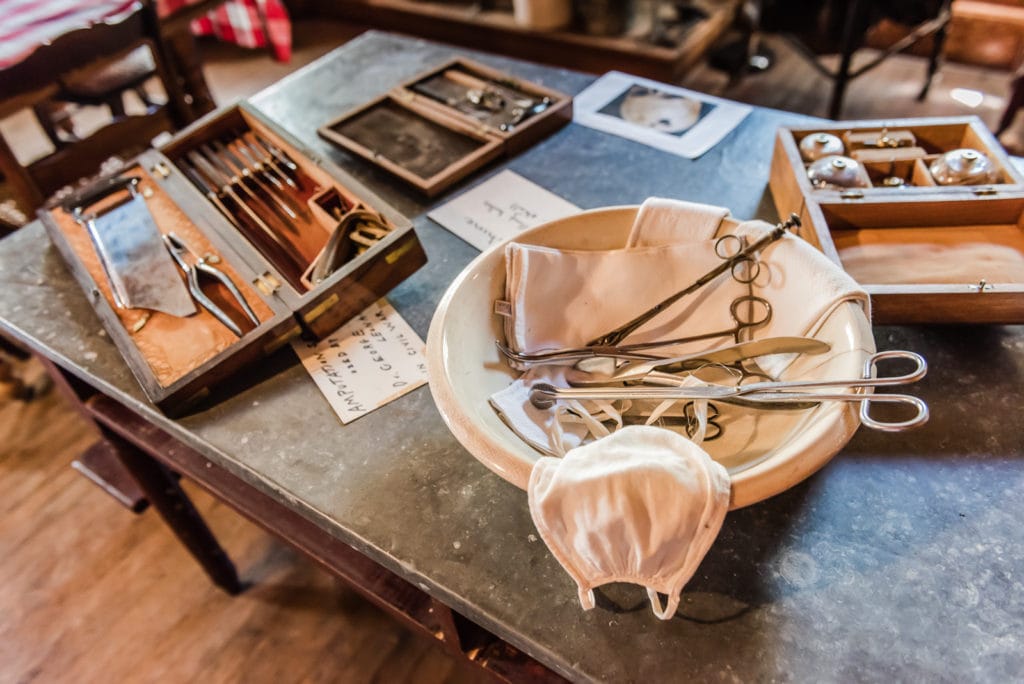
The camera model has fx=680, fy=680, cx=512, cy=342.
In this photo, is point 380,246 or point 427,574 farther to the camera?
point 380,246

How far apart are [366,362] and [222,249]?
26cm

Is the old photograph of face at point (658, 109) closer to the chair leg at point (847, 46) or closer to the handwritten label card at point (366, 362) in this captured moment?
the handwritten label card at point (366, 362)

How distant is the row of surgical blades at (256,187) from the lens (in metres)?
0.95

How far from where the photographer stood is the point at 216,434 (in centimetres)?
76

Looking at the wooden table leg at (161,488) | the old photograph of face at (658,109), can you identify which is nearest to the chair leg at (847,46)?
the old photograph of face at (658,109)

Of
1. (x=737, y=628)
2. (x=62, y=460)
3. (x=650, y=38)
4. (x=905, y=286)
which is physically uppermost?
(x=905, y=286)

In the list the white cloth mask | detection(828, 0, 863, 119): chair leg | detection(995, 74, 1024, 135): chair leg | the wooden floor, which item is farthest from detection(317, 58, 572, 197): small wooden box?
detection(995, 74, 1024, 135): chair leg

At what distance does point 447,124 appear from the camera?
1137 millimetres

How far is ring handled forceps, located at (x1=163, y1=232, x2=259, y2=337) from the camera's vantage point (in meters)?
0.82

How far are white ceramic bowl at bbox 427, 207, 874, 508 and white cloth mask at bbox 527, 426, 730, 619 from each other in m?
0.03

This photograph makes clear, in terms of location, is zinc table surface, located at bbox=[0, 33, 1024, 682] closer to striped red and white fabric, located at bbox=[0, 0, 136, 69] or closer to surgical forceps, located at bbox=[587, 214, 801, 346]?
surgical forceps, located at bbox=[587, 214, 801, 346]

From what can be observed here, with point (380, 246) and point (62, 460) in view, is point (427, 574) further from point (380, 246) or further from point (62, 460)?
point (62, 460)

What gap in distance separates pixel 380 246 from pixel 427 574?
39 cm

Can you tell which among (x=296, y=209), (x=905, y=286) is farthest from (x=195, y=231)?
(x=905, y=286)
